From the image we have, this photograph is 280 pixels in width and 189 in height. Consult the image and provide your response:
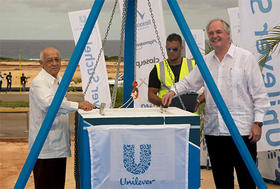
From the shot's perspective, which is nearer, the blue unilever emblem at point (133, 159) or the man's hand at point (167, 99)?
the blue unilever emblem at point (133, 159)

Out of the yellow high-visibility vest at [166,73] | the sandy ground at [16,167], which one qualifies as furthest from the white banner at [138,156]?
the sandy ground at [16,167]

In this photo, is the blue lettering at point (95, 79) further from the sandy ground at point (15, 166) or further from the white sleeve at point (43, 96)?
the white sleeve at point (43, 96)

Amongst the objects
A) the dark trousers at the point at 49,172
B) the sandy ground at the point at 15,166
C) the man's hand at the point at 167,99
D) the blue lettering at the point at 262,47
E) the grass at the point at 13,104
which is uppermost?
the blue lettering at the point at 262,47

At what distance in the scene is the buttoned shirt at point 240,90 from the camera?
12.2 ft

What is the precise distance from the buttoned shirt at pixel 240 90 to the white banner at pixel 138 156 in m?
0.62

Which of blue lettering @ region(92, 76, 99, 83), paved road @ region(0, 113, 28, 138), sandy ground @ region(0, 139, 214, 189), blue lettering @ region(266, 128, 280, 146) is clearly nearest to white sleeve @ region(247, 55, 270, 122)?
blue lettering @ region(266, 128, 280, 146)

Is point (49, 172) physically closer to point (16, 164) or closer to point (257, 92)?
point (257, 92)

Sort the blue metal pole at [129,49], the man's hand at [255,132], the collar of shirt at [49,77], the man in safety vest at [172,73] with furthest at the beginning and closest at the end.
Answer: the man in safety vest at [172,73]
the blue metal pole at [129,49]
the collar of shirt at [49,77]
the man's hand at [255,132]

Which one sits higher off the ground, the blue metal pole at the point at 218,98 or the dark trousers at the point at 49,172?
the blue metal pole at the point at 218,98

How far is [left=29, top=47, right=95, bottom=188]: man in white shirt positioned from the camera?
3920mm

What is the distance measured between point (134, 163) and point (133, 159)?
0.04 metres

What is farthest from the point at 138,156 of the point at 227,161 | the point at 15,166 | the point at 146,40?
the point at 15,166

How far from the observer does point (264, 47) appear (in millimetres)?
5312

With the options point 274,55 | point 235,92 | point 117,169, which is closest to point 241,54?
point 235,92
